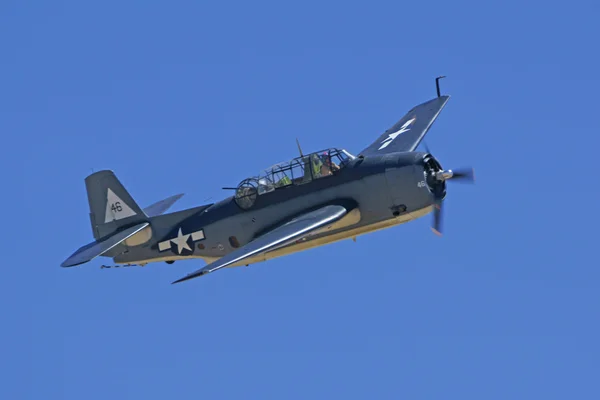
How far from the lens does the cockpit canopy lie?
1248 inches

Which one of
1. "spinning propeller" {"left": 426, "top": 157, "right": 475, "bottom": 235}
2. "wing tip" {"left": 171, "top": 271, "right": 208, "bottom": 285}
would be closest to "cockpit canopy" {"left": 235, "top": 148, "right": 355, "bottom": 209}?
"spinning propeller" {"left": 426, "top": 157, "right": 475, "bottom": 235}

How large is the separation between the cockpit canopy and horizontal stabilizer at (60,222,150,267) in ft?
11.1

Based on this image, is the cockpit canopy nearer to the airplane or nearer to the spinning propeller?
the airplane

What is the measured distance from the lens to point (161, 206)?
3525 cm

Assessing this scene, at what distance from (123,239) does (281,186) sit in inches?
192

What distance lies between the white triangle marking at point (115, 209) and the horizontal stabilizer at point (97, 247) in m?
0.49

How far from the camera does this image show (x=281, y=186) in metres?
32.0

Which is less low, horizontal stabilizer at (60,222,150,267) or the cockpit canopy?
the cockpit canopy

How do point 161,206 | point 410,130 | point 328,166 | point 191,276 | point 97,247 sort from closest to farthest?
point 191,276 < point 328,166 < point 97,247 < point 161,206 < point 410,130

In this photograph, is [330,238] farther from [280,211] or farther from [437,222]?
[437,222]

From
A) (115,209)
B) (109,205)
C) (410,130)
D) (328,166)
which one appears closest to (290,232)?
(328,166)

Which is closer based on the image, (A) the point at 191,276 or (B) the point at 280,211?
(A) the point at 191,276

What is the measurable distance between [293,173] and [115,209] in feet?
18.9

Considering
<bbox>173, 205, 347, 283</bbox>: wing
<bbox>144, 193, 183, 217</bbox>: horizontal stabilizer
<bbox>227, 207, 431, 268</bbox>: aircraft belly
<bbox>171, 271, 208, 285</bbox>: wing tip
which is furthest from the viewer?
<bbox>144, 193, 183, 217</bbox>: horizontal stabilizer
